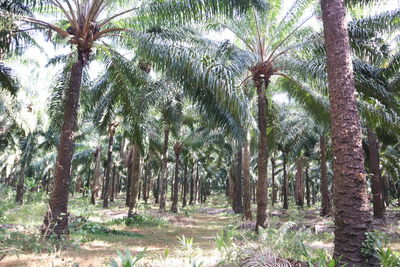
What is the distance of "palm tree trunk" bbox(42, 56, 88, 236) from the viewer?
7676mm

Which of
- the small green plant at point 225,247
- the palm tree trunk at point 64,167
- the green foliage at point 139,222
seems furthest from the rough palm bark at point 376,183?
the palm tree trunk at point 64,167

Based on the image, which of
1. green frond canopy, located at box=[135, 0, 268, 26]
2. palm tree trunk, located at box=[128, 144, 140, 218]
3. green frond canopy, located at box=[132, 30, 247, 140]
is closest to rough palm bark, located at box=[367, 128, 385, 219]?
green frond canopy, located at box=[132, 30, 247, 140]

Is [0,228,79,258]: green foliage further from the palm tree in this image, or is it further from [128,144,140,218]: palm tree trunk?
[128,144,140,218]: palm tree trunk

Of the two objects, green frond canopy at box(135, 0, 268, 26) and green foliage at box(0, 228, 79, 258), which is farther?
green frond canopy at box(135, 0, 268, 26)

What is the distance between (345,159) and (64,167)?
21.6ft

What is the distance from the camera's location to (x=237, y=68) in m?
8.93

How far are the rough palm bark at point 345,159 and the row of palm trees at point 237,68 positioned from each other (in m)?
0.01

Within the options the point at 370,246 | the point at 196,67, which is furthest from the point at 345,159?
the point at 196,67

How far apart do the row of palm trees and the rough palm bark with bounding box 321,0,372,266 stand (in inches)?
0.6

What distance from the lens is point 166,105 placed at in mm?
16469

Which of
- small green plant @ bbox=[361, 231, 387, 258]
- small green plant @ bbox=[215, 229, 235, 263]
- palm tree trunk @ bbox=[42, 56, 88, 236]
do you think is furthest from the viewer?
palm tree trunk @ bbox=[42, 56, 88, 236]

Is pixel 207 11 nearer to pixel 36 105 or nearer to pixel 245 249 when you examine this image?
pixel 245 249

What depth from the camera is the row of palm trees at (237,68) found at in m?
4.85

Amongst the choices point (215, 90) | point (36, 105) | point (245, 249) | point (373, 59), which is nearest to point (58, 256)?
point (245, 249)
